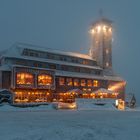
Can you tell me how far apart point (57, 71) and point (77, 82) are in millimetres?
6298

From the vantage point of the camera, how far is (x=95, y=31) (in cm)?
8988

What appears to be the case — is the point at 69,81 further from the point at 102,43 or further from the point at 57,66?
the point at 102,43

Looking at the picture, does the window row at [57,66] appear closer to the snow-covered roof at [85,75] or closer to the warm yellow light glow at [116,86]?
the snow-covered roof at [85,75]

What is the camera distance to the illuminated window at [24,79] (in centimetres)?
5747

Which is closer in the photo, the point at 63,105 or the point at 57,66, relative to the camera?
the point at 63,105

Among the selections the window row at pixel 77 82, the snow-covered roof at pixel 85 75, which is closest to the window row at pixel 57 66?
the snow-covered roof at pixel 85 75

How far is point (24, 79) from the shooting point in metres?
58.3

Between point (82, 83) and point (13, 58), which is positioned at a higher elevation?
point (13, 58)

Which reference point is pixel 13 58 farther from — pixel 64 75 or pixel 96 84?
pixel 96 84

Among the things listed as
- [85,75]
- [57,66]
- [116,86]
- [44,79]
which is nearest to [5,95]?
[44,79]

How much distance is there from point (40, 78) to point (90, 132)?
44.6 m

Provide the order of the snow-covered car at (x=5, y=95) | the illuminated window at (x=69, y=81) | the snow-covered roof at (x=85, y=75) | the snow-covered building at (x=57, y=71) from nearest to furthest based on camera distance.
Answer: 1. the snow-covered car at (x=5, y=95)
2. the snow-covered building at (x=57, y=71)
3. the snow-covered roof at (x=85, y=75)
4. the illuminated window at (x=69, y=81)

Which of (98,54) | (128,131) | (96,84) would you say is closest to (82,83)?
(96,84)

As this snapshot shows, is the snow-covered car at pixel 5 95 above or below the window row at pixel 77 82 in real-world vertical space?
below
